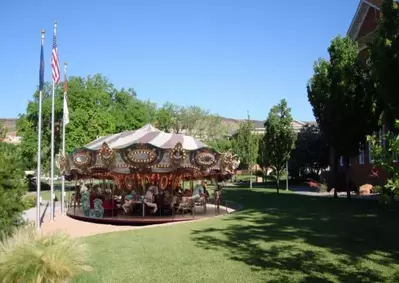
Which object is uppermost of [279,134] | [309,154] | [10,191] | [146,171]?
[279,134]

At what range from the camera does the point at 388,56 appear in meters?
15.6

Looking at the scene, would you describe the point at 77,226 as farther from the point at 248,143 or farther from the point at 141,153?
the point at 248,143

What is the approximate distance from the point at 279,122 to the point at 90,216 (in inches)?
632

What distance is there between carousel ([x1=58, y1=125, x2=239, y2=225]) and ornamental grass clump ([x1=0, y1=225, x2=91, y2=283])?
946 centimetres

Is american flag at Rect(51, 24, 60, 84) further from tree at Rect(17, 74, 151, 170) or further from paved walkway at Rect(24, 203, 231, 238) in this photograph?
tree at Rect(17, 74, 151, 170)

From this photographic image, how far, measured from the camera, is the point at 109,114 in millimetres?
46812

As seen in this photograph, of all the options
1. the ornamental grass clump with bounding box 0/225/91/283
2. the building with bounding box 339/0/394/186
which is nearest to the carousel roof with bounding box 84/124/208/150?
the ornamental grass clump with bounding box 0/225/91/283

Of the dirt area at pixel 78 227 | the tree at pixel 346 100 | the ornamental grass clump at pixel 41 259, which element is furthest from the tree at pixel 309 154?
the ornamental grass clump at pixel 41 259

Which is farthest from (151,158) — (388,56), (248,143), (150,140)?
(248,143)

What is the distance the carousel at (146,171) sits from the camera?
1902 cm

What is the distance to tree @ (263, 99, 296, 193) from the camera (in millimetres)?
31266

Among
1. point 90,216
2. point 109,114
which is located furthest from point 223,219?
point 109,114

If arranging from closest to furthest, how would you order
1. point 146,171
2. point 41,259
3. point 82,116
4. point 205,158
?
point 41,259
point 146,171
point 205,158
point 82,116

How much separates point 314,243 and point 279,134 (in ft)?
67.1
